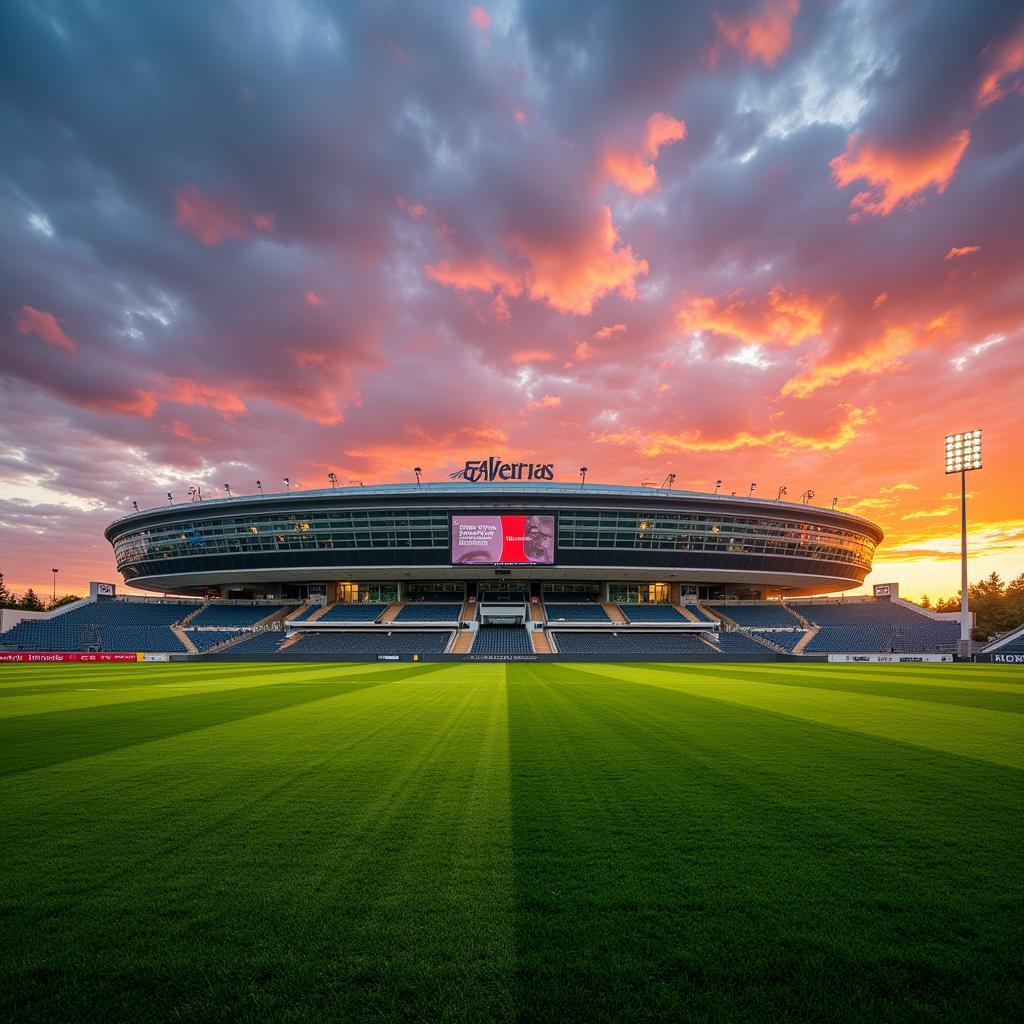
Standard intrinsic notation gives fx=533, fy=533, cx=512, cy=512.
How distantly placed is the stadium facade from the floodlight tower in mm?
18707

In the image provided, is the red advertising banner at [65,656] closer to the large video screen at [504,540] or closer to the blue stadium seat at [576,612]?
the large video screen at [504,540]

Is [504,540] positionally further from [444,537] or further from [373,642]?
[373,642]

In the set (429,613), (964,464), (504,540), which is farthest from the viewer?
A: (429,613)

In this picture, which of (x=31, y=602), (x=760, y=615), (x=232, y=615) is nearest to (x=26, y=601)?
(x=31, y=602)

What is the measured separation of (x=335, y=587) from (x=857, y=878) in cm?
6917

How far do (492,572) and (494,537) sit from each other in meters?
5.61

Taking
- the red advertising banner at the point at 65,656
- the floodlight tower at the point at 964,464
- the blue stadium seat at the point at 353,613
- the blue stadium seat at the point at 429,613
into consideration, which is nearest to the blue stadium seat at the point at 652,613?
the blue stadium seat at the point at 429,613

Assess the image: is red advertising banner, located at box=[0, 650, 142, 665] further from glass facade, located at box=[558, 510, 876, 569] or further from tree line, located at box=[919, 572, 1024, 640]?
tree line, located at box=[919, 572, 1024, 640]

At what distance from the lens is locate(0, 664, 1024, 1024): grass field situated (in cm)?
333

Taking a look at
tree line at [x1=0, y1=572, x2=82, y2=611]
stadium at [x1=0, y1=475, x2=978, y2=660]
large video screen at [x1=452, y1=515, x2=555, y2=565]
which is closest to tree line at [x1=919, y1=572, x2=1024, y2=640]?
stadium at [x1=0, y1=475, x2=978, y2=660]

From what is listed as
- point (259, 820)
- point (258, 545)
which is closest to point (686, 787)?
point (259, 820)

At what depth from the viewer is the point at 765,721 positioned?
13.1 m

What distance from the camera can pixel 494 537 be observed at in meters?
57.8

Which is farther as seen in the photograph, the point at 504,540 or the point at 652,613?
the point at 652,613
